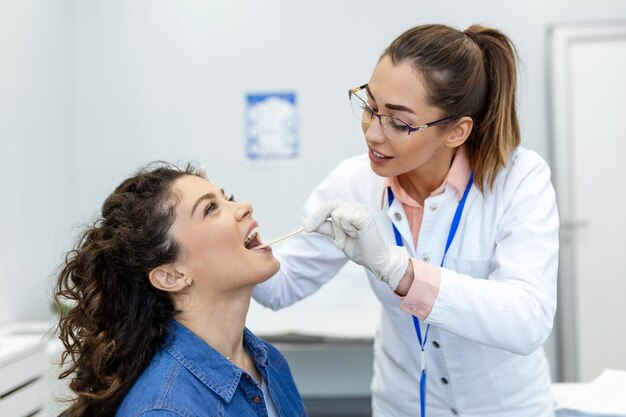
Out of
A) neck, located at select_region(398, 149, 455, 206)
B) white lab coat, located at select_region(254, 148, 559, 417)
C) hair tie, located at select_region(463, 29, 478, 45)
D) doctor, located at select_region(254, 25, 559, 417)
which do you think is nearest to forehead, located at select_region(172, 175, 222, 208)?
doctor, located at select_region(254, 25, 559, 417)

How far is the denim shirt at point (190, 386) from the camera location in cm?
124

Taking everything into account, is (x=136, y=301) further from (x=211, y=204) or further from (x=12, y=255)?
(x=12, y=255)

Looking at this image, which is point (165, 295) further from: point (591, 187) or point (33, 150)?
point (591, 187)

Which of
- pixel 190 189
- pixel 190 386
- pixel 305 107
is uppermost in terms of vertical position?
pixel 305 107

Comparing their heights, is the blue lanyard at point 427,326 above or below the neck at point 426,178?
below

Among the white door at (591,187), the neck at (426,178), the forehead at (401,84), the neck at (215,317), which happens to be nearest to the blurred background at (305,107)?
the white door at (591,187)

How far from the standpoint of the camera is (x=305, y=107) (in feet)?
12.2

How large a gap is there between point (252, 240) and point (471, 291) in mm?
456

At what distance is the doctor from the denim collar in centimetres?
31

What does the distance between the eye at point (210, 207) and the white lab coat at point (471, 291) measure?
13.1 inches

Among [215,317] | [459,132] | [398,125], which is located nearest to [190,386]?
[215,317]

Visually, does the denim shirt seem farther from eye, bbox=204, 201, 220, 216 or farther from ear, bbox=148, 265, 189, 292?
eye, bbox=204, 201, 220, 216

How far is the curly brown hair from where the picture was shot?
1.34 metres

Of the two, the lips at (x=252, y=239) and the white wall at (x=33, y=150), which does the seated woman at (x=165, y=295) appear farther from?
the white wall at (x=33, y=150)
